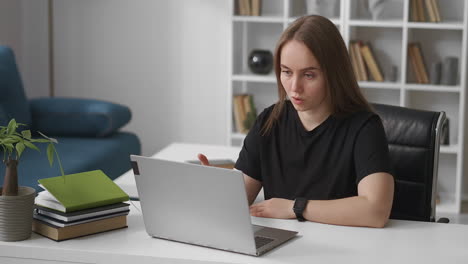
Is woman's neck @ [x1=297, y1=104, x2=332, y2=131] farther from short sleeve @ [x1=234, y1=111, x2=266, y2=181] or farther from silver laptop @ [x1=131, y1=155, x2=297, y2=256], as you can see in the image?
silver laptop @ [x1=131, y1=155, x2=297, y2=256]

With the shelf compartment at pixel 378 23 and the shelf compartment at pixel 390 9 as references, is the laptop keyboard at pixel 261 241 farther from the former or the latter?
the shelf compartment at pixel 390 9

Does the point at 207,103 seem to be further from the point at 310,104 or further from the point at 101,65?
the point at 310,104

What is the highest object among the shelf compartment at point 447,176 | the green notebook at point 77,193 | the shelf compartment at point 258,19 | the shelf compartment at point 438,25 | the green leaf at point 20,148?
the shelf compartment at point 258,19

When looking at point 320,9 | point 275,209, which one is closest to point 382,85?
point 320,9

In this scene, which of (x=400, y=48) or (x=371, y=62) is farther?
(x=400, y=48)

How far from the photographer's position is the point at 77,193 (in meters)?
1.85

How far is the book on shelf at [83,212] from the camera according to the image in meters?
1.78

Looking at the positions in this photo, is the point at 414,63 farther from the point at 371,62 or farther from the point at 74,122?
the point at 74,122

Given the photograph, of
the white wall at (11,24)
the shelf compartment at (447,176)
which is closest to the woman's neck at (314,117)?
the shelf compartment at (447,176)

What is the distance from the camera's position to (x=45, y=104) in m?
4.12

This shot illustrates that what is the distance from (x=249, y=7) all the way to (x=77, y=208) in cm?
285

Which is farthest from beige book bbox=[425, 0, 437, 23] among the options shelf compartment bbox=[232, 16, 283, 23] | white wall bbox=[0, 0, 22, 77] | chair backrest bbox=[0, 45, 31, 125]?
white wall bbox=[0, 0, 22, 77]

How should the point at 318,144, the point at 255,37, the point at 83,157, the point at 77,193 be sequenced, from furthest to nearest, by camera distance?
1. the point at 255,37
2. the point at 83,157
3. the point at 318,144
4. the point at 77,193

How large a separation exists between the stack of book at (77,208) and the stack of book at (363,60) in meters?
2.74
